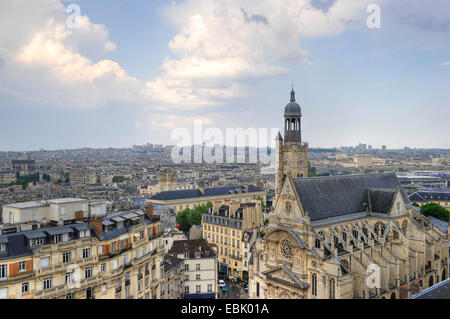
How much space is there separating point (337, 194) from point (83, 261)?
3166cm

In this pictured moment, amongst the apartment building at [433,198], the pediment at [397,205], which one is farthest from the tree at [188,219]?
the apartment building at [433,198]

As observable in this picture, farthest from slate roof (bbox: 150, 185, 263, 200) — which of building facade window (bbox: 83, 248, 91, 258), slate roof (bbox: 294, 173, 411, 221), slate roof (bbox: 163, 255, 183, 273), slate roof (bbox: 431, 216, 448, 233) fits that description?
building facade window (bbox: 83, 248, 91, 258)

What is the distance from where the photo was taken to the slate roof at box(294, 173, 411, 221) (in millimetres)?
43844

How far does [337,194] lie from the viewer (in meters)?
47.5

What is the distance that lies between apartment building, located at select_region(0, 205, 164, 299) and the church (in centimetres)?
1459

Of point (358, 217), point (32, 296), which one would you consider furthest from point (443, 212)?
point (32, 296)

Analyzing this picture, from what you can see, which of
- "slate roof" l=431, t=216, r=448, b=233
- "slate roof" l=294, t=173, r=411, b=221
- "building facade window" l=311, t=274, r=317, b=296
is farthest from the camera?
"slate roof" l=431, t=216, r=448, b=233

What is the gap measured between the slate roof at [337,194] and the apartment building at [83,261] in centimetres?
1898

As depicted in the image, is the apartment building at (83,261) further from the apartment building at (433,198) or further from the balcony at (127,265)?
the apartment building at (433,198)

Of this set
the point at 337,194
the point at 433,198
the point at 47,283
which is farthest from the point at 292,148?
the point at 433,198

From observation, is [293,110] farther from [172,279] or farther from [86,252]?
[86,252]

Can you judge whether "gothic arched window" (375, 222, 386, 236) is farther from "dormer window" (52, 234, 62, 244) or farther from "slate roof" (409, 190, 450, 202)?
"slate roof" (409, 190, 450, 202)

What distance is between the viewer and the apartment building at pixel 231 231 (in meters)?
66.1
